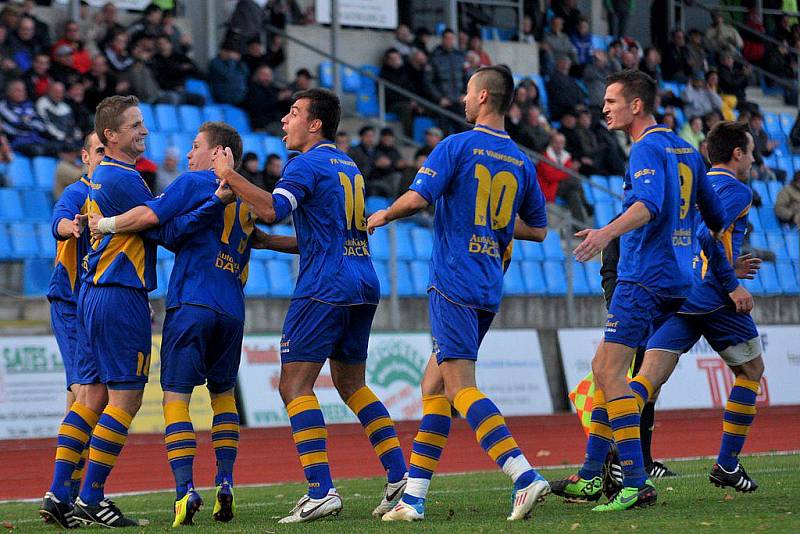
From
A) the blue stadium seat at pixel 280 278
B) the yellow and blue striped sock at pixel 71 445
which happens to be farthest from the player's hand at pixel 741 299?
the blue stadium seat at pixel 280 278

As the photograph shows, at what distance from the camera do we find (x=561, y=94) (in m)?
23.9

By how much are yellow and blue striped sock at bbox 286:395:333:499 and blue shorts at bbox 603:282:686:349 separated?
1731 mm

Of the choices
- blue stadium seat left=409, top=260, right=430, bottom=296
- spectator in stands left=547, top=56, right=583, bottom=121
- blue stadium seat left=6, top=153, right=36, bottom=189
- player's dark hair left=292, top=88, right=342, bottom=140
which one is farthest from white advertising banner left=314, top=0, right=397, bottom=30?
player's dark hair left=292, top=88, right=342, bottom=140

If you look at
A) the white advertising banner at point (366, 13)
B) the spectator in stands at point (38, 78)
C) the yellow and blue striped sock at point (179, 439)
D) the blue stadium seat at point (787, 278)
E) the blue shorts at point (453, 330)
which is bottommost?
the blue stadium seat at point (787, 278)

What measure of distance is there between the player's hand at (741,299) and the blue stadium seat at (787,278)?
40.6 ft

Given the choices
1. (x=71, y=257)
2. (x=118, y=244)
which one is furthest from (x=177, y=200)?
(x=71, y=257)

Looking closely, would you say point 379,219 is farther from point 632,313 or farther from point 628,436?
point 628,436

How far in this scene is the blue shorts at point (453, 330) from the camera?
7.23 m

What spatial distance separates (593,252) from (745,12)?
86.0ft

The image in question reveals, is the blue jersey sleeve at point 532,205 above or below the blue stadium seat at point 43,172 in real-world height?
above

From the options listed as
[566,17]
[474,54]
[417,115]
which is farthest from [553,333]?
[566,17]

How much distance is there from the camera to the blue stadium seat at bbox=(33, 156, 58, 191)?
54.2 ft

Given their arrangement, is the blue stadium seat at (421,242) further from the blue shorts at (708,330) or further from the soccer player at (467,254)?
the soccer player at (467,254)

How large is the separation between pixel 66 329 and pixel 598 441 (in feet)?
11.1
